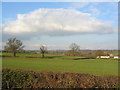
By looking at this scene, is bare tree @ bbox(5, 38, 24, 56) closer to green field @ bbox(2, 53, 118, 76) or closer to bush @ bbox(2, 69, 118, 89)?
green field @ bbox(2, 53, 118, 76)

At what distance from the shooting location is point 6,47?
5741cm

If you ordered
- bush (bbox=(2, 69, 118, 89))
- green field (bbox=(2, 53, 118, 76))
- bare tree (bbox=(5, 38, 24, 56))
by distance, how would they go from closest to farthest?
bush (bbox=(2, 69, 118, 89)) < green field (bbox=(2, 53, 118, 76)) < bare tree (bbox=(5, 38, 24, 56))

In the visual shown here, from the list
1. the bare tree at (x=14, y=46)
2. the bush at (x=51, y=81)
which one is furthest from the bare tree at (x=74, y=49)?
the bush at (x=51, y=81)

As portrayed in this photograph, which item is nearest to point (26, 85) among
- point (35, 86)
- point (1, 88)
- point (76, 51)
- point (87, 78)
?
point (35, 86)

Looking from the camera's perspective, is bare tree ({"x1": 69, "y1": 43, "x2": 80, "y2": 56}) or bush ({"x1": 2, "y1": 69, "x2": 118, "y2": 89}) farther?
bare tree ({"x1": 69, "y1": 43, "x2": 80, "y2": 56})

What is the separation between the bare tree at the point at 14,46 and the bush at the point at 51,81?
146 feet

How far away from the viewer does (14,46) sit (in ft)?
188

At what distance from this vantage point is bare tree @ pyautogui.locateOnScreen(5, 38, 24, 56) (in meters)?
56.3

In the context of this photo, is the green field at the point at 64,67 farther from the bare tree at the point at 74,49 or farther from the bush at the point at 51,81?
the bare tree at the point at 74,49

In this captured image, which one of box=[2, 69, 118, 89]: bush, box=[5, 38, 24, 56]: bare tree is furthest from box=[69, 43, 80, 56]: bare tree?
box=[2, 69, 118, 89]: bush

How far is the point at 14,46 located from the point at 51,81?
4763 centimetres

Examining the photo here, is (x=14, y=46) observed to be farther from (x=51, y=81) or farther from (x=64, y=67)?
(x=51, y=81)

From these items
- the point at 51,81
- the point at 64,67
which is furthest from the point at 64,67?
the point at 51,81

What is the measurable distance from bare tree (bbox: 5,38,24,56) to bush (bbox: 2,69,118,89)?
146 feet
